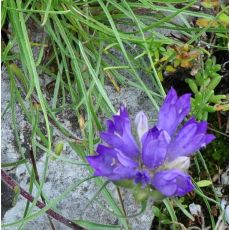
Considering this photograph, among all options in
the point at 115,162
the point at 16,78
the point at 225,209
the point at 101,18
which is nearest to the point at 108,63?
the point at 101,18

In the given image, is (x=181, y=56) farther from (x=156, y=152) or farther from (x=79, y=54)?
(x=156, y=152)

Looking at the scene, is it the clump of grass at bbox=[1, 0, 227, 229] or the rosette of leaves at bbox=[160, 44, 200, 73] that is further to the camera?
the rosette of leaves at bbox=[160, 44, 200, 73]

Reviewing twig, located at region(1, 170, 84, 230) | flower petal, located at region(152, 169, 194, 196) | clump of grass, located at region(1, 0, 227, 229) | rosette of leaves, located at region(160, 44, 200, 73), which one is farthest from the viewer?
rosette of leaves, located at region(160, 44, 200, 73)

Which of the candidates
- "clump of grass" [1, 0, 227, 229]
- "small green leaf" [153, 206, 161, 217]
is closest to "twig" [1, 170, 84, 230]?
"clump of grass" [1, 0, 227, 229]

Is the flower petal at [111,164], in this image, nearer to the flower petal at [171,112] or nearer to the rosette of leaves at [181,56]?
the flower petal at [171,112]

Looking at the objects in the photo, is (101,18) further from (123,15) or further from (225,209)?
(225,209)

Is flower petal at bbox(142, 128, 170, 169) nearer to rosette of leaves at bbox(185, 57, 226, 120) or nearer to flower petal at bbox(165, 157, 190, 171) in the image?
flower petal at bbox(165, 157, 190, 171)
